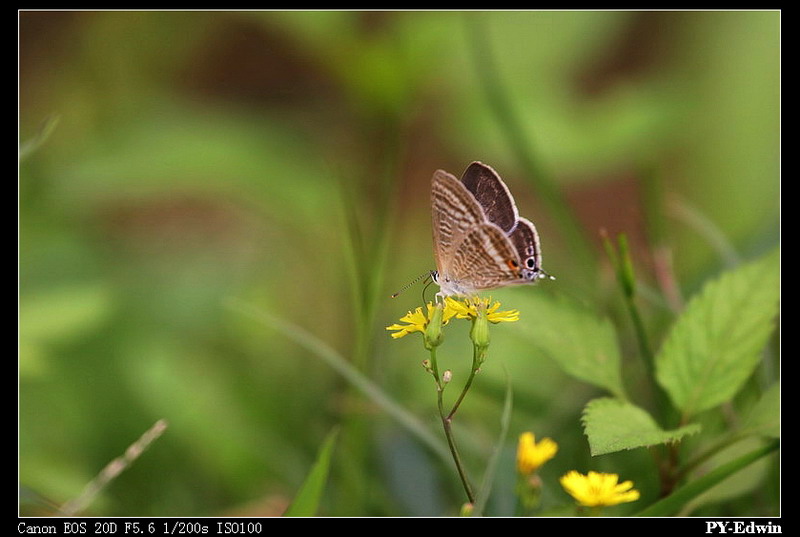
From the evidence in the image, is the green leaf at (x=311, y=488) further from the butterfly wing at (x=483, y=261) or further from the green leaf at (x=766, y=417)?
the green leaf at (x=766, y=417)

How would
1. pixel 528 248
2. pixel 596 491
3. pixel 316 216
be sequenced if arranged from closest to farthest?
pixel 596 491, pixel 528 248, pixel 316 216

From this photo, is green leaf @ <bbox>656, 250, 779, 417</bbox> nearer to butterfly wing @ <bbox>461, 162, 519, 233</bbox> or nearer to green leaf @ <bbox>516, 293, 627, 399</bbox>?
green leaf @ <bbox>516, 293, 627, 399</bbox>

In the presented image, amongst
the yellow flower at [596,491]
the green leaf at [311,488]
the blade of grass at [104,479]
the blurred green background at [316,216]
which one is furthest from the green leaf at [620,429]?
the blade of grass at [104,479]

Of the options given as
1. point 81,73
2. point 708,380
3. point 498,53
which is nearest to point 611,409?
point 708,380

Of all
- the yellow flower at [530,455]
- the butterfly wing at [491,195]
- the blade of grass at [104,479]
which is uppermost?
the butterfly wing at [491,195]

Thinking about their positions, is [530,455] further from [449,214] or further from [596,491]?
[449,214]

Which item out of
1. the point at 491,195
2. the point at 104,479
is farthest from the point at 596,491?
the point at 104,479

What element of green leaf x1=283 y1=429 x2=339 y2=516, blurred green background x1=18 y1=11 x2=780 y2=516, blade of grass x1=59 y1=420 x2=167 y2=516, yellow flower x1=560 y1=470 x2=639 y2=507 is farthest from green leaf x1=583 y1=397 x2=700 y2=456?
blade of grass x1=59 y1=420 x2=167 y2=516
